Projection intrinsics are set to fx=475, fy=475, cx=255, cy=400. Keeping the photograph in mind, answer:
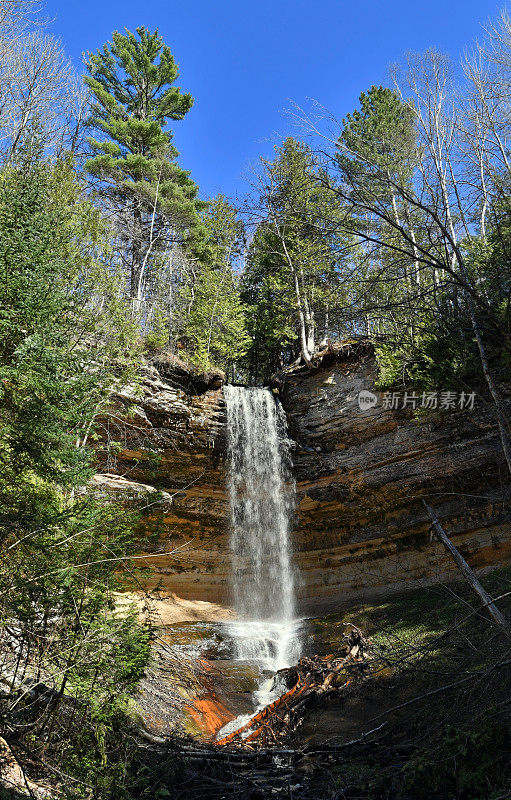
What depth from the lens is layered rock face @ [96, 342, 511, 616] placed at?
1420 cm

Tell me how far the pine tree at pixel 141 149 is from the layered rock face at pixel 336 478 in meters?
6.83

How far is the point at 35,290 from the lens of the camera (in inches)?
265

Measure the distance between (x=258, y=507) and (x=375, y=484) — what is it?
4.17 meters

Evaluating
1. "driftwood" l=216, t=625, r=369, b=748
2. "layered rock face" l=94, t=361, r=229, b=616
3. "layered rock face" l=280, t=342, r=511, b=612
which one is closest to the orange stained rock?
"driftwood" l=216, t=625, r=369, b=748

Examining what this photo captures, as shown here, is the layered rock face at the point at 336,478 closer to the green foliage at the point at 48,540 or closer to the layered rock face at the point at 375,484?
the layered rock face at the point at 375,484

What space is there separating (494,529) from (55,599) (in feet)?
41.2

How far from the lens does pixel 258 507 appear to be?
16797mm

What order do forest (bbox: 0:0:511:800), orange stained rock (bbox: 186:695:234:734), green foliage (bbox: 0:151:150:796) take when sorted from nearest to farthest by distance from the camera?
1. forest (bbox: 0:0:511:800)
2. green foliage (bbox: 0:151:150:796)
3. orange stained rock (bbox: 186:695:234:734)

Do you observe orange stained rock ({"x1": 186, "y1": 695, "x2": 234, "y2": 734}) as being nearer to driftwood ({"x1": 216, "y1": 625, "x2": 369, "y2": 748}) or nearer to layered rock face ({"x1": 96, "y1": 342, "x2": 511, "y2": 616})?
driftwood ({"x1": 216, "y1": 625, "x2": 369, "y2": 748})

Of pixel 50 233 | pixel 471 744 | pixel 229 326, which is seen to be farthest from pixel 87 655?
pixel 229 326

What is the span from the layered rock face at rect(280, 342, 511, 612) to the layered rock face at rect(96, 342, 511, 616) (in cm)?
3

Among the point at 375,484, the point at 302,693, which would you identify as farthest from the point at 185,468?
the point at 302,693

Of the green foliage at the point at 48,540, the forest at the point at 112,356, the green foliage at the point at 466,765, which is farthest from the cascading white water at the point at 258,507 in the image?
the green foliage at the point at 466,765

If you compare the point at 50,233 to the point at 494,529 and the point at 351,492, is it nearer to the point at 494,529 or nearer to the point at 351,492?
the point at 351,492
